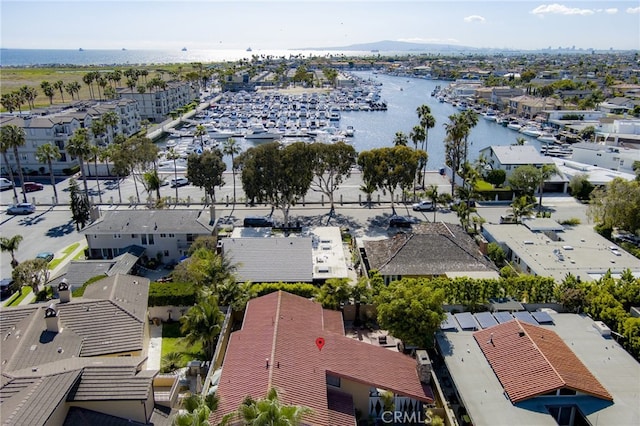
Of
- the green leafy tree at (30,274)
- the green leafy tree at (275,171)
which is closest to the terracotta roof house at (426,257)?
the green leafy tree at (275,171)

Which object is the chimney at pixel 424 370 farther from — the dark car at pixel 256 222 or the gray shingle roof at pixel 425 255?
the dark car at pixel 256 222

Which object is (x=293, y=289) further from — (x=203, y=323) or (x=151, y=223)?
(x=151, y=223)

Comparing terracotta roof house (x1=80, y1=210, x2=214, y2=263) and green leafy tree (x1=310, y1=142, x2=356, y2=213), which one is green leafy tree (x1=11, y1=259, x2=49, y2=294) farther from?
green leafy tree (x1=310, y1=142, x2=356, y2=213)

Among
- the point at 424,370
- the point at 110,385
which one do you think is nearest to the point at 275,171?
the point at 424,370

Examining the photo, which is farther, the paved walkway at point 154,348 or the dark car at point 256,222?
the dark car at point 256,222

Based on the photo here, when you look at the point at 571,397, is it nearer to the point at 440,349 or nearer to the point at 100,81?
the point at 440,349

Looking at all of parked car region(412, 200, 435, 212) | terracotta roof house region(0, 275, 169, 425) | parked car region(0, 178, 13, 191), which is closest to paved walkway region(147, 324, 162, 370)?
terracotta roof house region(0, 275, 169, 425)
